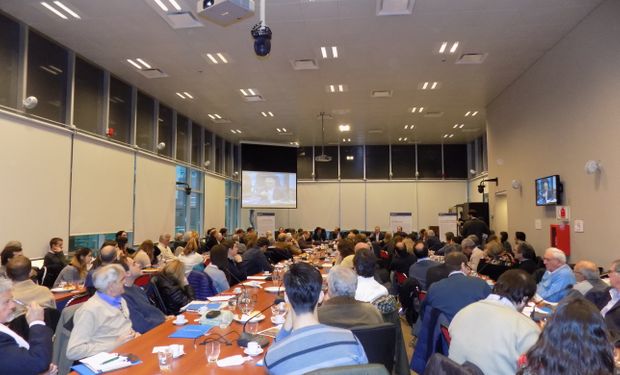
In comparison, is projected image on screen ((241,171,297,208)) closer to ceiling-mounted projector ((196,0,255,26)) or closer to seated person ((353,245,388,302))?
ceiling-mounted projector ((196,0,255,26))

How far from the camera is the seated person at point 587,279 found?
4.10m

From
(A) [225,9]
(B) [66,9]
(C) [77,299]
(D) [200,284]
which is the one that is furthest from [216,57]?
(C) [77,299]

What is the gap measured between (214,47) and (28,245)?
4.32m

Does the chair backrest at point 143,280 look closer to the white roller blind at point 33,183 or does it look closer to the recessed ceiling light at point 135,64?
the white roller blind at point 33,183

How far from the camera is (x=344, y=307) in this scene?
2695mm

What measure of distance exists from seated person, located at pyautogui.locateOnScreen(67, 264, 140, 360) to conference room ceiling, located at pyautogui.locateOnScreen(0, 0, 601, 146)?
4.23 metres

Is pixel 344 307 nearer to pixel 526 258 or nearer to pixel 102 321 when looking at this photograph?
pixel 102 321

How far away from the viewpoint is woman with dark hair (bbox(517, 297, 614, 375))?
1414 mm

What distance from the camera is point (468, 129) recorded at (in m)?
14.2

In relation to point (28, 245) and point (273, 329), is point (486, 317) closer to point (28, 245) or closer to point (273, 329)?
point (273, 329)

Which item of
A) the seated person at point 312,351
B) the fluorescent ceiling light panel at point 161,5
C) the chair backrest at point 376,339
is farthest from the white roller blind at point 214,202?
the seated person at point 312,351

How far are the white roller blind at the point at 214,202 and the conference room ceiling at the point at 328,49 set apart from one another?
9.79 ft

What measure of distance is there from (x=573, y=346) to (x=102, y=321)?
275cm

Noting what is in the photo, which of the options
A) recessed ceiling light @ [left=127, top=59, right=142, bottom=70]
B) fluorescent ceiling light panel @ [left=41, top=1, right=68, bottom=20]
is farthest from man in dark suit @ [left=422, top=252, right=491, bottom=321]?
recessed ceiling light @ [left=127, top=59, right=142, bottom=70]
